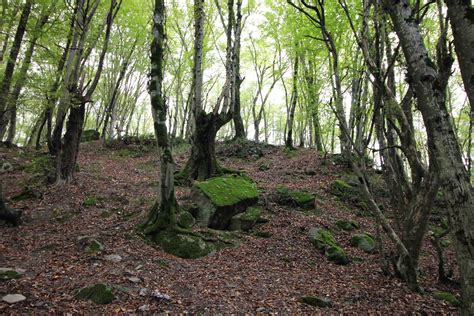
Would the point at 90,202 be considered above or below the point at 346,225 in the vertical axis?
above

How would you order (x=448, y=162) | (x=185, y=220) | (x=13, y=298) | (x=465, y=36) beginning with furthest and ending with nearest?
(x=185, y=220), (x=13, y=298), (x=448, y=162), (x=465, y=36)

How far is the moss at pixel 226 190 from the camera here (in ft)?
27.8

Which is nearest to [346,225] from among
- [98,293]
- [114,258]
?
[114,258]

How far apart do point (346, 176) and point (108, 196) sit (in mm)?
10218

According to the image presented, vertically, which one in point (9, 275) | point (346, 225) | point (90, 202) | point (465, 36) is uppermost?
point (465, 36)

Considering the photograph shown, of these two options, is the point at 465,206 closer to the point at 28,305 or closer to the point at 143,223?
the point at 28,305

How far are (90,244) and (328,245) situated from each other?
5917 mm

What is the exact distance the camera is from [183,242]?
6.99 m

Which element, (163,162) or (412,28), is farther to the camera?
(163,162)

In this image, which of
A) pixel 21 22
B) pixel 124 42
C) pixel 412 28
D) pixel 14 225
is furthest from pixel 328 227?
pixel 124 42

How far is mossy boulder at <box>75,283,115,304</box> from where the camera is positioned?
445 cm

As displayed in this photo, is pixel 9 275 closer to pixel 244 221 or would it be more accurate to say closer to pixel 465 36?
pixel 244 221

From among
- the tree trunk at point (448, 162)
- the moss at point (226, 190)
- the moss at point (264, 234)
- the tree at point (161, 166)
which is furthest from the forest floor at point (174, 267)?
the tree trunk at point (448, 162)

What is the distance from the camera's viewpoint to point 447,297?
5.71m
